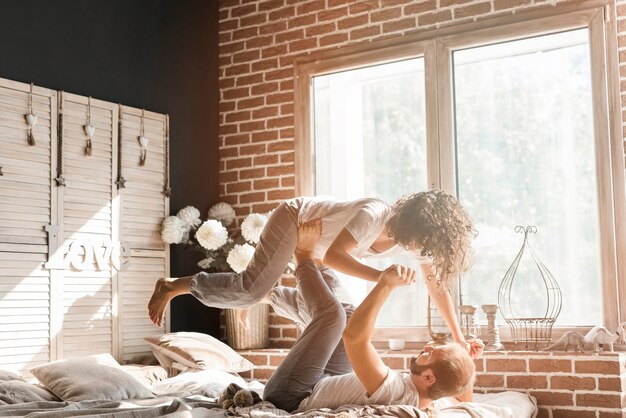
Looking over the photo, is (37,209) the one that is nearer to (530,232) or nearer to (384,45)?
(384,45)

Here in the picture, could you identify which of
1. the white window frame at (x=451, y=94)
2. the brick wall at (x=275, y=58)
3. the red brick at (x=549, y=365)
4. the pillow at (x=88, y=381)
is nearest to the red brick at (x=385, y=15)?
the brick wall at (x=275, y=58)

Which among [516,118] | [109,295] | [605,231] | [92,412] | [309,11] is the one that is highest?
[309,11]

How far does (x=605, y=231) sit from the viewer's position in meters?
4.18

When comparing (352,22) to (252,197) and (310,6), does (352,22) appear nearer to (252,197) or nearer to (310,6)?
(310,6)

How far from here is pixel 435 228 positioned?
3240 mm

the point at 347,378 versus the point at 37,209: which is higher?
the point at 37,209

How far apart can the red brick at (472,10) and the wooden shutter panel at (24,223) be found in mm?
2411

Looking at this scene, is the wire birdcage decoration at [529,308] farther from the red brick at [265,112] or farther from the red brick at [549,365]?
the red brick at [265,112]

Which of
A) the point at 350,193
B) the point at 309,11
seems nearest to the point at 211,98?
the point at 309,11

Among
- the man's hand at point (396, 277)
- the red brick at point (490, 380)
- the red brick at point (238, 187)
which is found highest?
the red brick at point (238, 187)

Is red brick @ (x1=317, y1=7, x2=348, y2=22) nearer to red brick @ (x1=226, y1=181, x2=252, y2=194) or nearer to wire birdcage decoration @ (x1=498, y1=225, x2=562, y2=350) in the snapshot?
red brick @ (x1=226, y1=181, x2=252, y2=194)

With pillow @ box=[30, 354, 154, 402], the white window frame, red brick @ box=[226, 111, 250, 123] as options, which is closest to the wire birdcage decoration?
the white window frame

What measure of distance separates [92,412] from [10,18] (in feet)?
7.86

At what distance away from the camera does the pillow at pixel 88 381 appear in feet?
11.8
